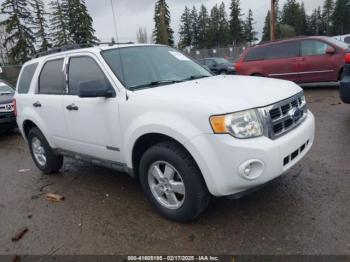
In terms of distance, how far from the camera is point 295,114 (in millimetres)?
3271

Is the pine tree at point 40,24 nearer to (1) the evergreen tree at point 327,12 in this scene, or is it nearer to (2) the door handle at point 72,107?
(2) the door handle at point 72,107

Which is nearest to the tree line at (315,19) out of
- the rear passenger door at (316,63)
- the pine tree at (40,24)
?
the pine tree at (40,24)

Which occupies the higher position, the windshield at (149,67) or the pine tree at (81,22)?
the pine tree at (81,22)

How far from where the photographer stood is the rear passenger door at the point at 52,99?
4.41 metres

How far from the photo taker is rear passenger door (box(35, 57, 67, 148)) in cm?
441

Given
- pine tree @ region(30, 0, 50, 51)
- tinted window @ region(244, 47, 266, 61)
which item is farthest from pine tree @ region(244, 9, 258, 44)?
tinted window @ region(244, 47, 266, 61)

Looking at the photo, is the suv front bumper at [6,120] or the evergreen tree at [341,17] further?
the evergreen tree at [341,17]

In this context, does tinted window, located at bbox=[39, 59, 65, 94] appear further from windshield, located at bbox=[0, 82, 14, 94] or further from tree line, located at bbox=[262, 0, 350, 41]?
tree line, located at bbox=[262, 0, 350, 41]

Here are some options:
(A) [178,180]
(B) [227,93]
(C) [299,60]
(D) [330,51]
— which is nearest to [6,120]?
(A) [178,180]

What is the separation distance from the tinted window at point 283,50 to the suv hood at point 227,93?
25.6ft

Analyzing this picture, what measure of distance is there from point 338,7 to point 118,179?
80.2 metres

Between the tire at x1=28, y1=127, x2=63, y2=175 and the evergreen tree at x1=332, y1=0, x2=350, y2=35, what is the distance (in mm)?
77586

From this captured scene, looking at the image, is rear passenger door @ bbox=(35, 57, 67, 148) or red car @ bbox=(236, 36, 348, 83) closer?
rear passenger door @ bbox=(35, 57, 67, 148)

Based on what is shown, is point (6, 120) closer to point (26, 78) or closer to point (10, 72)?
point (26, 78)
